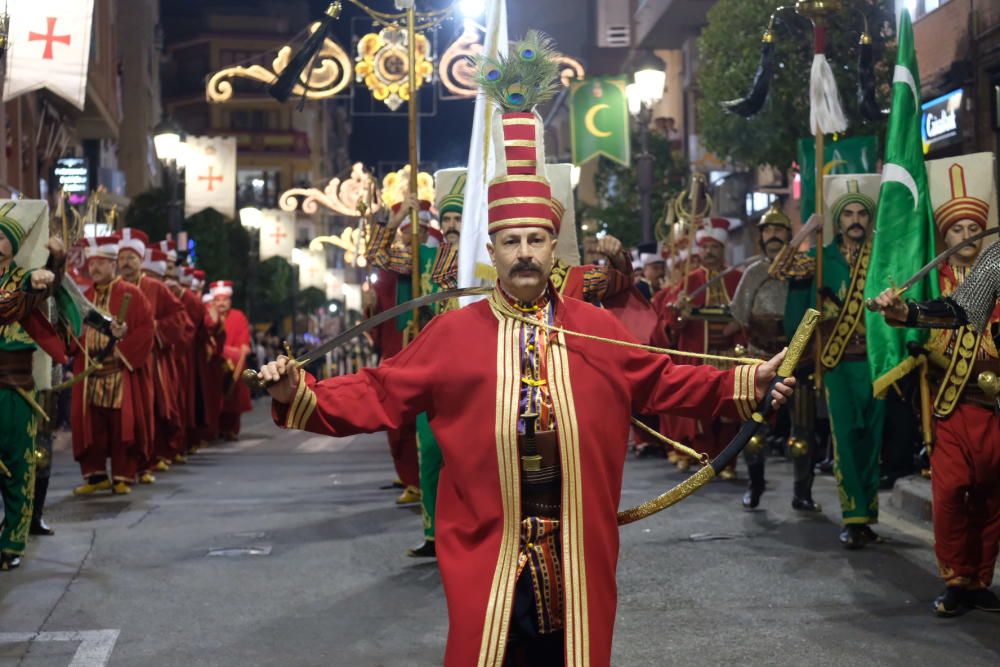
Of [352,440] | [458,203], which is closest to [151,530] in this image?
[458,203]

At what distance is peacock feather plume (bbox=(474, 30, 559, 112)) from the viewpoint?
552 centimetres

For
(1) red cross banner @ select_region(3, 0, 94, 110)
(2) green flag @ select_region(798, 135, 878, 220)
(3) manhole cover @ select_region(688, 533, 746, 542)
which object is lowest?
(3) manhole cover @ select_region(688, 533, 746, 542)

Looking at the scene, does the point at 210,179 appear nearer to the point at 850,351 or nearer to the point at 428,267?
the point at 428,267

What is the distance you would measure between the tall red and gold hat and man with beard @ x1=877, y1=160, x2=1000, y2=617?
3.33 metres

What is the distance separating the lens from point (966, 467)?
8.16 metres

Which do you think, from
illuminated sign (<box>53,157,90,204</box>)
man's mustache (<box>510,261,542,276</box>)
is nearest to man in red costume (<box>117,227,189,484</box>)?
man's mustache (<box>510,261,542,276</box>)

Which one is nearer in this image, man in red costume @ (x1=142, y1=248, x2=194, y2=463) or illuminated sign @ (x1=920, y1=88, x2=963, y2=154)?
man in red costume @ (x1=142, y1=248, x2=194, y2=463)

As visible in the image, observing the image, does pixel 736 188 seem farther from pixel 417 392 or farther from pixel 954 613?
pixel 417 392

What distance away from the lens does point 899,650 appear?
7.38m

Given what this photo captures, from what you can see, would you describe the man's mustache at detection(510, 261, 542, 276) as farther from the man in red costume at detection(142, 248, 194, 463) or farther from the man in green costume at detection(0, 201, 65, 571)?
the man in red costume at detection(142, 248, 194, 463)

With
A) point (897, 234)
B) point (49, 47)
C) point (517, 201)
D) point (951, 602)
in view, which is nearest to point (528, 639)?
point (517, 201)

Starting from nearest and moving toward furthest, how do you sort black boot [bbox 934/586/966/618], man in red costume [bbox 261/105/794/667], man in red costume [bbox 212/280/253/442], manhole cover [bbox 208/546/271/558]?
man in red costume [bbox 261/105/794/667]
black boot [bbox 934/586/966/618]
manhole cover [bbox 208/546/271/558]
man in red costume [bbox 212/280/253/442]

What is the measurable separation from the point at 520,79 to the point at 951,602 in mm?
4117

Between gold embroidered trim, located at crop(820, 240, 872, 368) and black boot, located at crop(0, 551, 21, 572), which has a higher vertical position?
gold embroidered trim, located at crop(820, 240, 872, 368)
